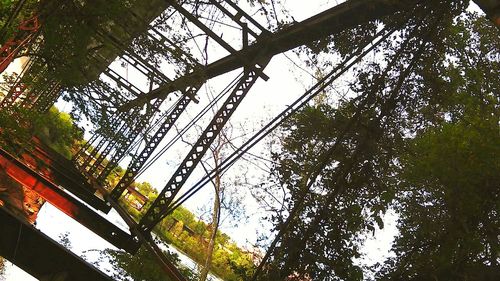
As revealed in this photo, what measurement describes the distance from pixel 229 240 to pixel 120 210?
15899 mm

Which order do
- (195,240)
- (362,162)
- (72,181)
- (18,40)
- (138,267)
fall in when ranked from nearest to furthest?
(362,162)
(18,40)
(138,267)
(72,181)
(195,240)

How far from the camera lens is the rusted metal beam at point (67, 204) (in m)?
7.95

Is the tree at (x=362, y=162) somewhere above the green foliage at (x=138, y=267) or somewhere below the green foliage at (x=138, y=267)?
above

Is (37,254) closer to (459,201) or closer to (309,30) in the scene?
(309,30)

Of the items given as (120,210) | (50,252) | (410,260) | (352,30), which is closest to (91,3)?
(50,252)

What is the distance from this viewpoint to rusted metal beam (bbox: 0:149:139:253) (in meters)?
7.95

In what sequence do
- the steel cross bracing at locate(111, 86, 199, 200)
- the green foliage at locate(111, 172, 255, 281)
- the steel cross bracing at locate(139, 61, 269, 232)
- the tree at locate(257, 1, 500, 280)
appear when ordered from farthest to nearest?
the green foliage at locate(111, 172, 255, 281) < the steel cross bracing at locate(111, 86, 199, 200) < the steel cross bracing at locate(139, 61, 269, 232) < the tree at locate(257, 1, 500, 280)

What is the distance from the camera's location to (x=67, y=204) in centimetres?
841

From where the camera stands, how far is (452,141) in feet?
19.4

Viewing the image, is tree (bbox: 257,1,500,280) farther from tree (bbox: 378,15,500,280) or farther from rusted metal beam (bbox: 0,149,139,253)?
rusted metal beam (bbox: 0,149,139,253)

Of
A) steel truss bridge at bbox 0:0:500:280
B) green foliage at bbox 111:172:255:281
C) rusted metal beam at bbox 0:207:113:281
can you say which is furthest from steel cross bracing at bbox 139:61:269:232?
green foliage at bbox 111:172:255:281

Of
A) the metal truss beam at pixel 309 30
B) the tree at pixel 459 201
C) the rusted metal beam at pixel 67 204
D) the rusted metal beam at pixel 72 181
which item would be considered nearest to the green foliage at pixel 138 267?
the rusted metal beam at pixel 72 181

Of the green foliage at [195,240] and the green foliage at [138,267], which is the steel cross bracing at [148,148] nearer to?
the green foliage at [138,267]

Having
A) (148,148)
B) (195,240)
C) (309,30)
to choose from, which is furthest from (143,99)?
(195,240)
